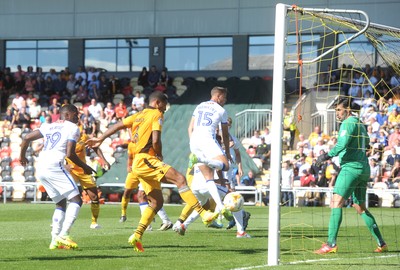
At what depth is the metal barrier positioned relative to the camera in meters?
33.7

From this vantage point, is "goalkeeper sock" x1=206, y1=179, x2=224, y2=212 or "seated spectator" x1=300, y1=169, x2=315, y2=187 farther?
"seated spectator" x1=300, y1=169, x2=315, y2=187

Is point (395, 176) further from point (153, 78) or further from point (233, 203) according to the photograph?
point (153, 78)


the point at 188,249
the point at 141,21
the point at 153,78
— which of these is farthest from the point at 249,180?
the point at 188,249

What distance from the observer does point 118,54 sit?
1614 inches

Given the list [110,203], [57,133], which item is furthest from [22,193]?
[57,133]

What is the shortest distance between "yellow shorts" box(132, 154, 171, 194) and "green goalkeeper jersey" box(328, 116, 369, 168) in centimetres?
218

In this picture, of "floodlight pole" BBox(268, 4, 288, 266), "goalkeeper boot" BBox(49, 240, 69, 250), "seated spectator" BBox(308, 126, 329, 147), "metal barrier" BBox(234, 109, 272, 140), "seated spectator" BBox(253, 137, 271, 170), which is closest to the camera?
"floodlight pole" BBox(268, 4, 288, 266)

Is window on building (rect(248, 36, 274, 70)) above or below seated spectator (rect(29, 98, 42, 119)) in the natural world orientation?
above

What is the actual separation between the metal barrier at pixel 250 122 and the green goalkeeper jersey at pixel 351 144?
2117cm

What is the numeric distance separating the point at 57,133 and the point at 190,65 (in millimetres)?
27533

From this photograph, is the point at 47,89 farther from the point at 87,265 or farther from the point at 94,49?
the point at 87,265

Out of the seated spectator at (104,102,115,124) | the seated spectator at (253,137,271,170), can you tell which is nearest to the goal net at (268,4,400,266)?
the seated spectator at (253,137,271,170)

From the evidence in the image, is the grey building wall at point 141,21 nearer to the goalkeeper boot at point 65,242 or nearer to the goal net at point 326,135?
the goal net at point 326,135

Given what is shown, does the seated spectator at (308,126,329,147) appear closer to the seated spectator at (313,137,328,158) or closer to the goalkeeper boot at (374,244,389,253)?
the seated spectator at (313,137,328,158)
